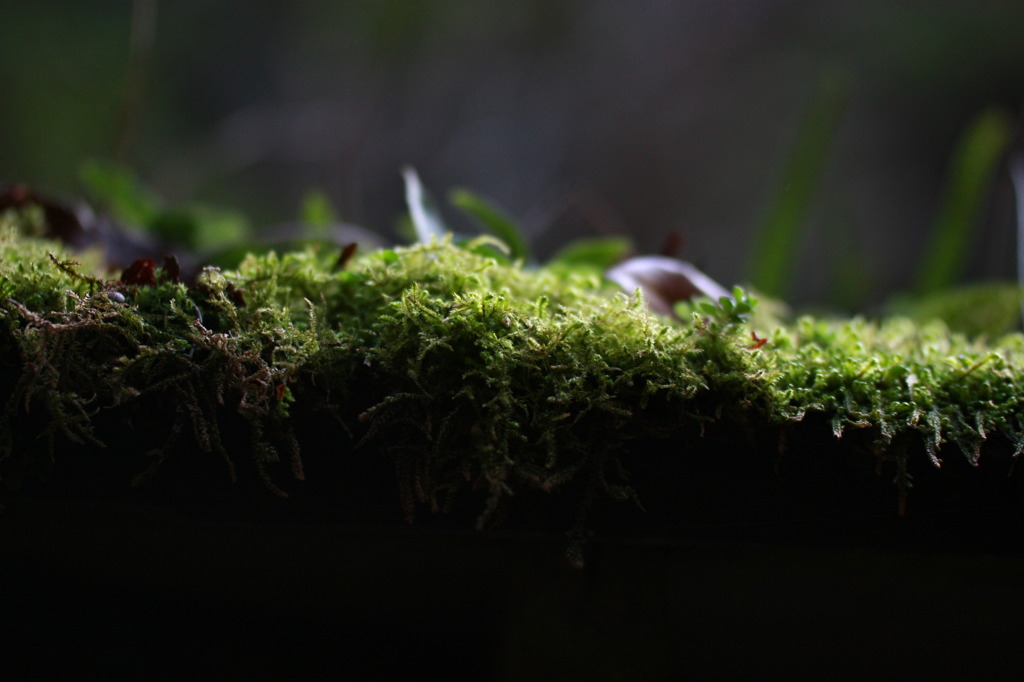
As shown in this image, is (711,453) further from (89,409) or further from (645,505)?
(89,409)

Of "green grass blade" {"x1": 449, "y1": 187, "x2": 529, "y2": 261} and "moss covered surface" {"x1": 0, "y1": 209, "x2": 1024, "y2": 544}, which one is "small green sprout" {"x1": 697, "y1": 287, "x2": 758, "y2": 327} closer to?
"moss covered surface" {"x1": 0, "y1": 209, "x2": 1024, "y2": 544}

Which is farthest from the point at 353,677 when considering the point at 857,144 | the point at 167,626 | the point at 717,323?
the point at 857,144

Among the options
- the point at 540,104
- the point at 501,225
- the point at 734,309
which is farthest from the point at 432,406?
the point at 540,104

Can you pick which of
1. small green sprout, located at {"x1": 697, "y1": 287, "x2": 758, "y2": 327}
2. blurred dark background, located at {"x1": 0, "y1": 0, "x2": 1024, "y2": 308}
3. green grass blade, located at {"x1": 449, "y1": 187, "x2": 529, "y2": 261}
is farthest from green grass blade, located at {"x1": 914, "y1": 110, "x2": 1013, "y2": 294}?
blurred dark background, located at {"x1": 0, "y1": 0, "x2": 1024, "y2": 308}

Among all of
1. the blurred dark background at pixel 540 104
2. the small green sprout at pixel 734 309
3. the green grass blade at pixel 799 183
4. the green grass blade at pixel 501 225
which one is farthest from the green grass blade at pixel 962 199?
the blurred dark background at pixel 540 104

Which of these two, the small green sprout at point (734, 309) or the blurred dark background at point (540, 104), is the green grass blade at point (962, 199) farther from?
the blurred dark background at point (540, 104)

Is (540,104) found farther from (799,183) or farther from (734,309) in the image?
(734,309)
